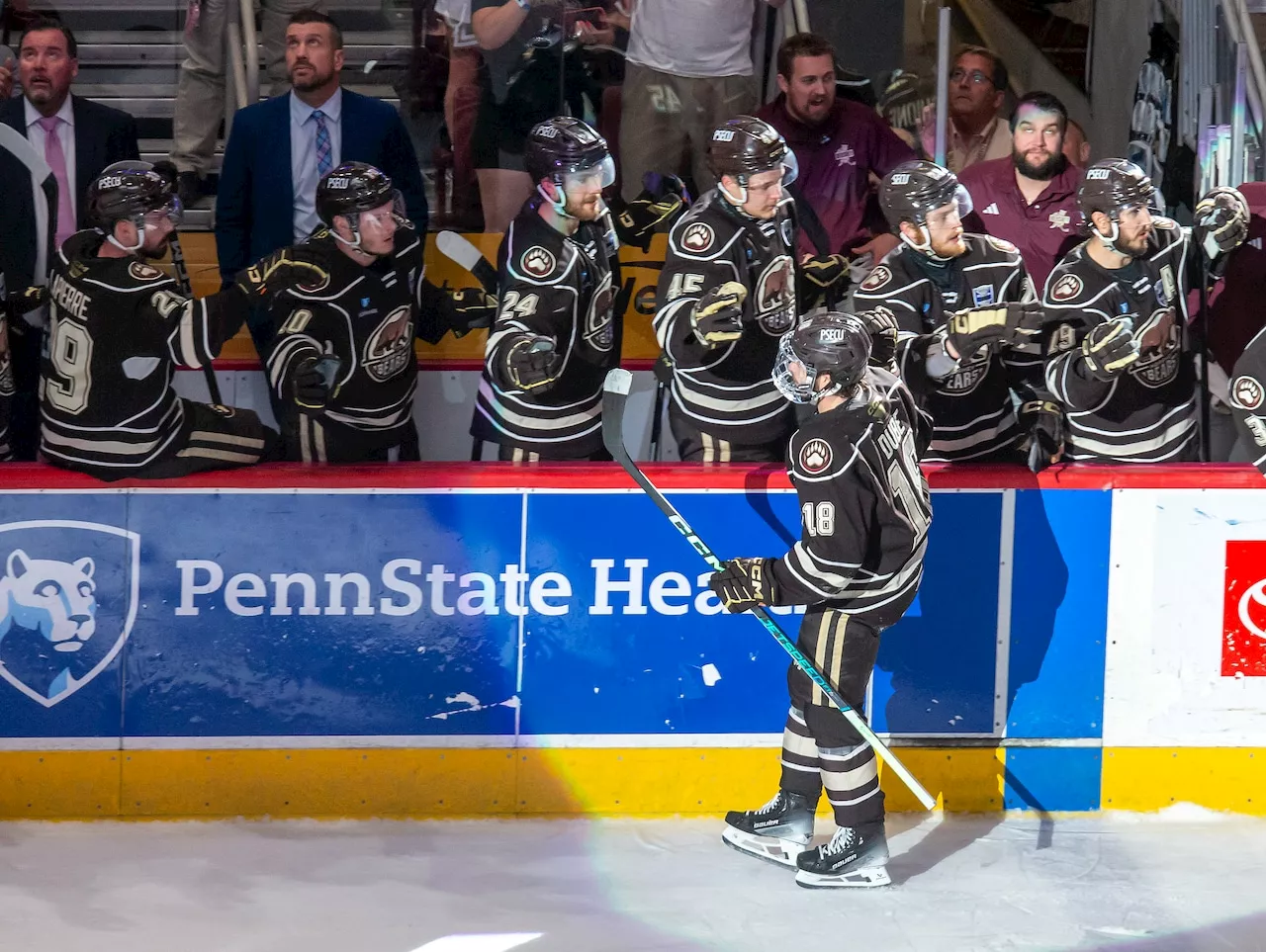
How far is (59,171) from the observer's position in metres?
5.77

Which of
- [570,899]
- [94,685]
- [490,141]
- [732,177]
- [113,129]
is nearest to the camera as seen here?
[570,899]

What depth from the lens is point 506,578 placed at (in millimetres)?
4754

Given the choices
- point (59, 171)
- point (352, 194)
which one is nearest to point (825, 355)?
point (352, 194)

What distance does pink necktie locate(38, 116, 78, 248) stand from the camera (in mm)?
5750

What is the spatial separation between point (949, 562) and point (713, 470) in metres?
0.71

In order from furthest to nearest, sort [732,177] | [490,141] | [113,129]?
[490,141]
[113,129]
[732,177]

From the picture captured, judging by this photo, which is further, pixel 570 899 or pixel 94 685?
pixel 94 685

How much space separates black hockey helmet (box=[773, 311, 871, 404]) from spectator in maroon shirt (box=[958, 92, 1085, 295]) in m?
1.83

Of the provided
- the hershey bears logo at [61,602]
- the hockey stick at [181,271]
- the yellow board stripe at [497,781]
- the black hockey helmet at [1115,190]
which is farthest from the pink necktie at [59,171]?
the black hockey helmet at [1115,190]

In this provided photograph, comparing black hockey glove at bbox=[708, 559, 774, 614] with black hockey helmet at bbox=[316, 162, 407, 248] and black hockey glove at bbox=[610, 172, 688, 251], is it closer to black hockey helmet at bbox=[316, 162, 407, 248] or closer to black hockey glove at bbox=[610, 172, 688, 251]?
black hockey helmet at bbox=[316, 162, 407, 248]

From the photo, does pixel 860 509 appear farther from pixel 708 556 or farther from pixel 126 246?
pixel 126 246

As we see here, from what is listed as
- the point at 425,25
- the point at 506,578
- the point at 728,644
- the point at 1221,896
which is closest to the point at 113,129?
the point at 425,25

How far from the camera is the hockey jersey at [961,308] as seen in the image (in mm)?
5090

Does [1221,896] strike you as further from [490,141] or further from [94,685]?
[490,141]
